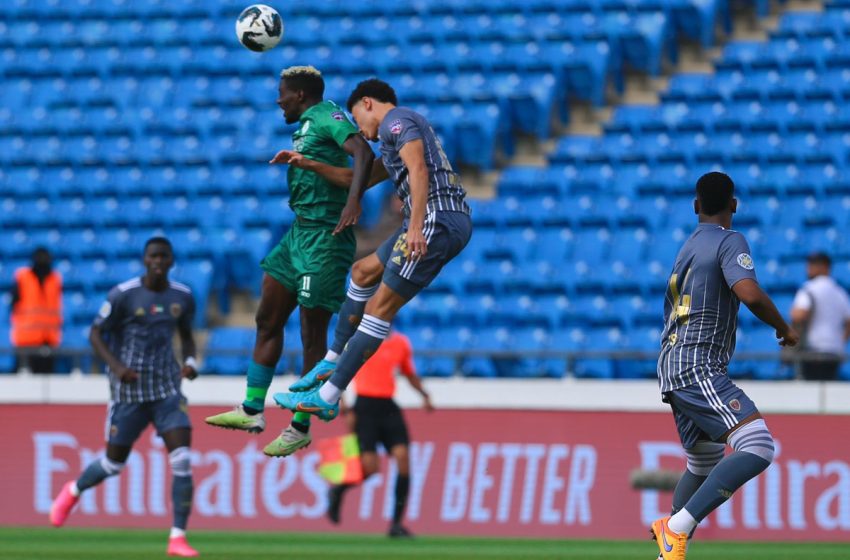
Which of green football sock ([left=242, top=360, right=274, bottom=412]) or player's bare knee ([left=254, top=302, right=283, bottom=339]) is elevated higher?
player's bare knee ([left=254, top=302, right=283, bottom=339])

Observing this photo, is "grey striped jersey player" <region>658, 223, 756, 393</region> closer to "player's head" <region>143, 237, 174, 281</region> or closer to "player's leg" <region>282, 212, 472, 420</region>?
"player's leg" <region>282, 212, 472, 420</region>

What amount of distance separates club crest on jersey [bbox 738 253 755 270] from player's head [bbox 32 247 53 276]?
9806 mm

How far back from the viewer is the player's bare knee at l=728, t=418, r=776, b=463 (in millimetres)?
8555

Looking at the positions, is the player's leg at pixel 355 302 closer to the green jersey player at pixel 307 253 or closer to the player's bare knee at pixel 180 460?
the green jersey player at pixel 307 253

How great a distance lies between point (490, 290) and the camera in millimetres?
17484

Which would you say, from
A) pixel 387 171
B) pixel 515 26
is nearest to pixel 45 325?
pixel 515 26

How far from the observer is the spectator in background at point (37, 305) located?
16.7 m

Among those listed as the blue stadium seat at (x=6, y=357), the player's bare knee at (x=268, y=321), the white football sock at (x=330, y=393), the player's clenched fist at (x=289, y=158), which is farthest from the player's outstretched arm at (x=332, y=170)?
the blue stadium seat at (x=6, y=357)

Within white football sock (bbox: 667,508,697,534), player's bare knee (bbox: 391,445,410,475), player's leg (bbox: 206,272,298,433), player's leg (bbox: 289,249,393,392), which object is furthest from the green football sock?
player's bare knee (bbox: 391,445,410,475)

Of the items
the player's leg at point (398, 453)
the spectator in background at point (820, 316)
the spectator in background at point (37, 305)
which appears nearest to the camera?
the spectator in background at point (820, 316)

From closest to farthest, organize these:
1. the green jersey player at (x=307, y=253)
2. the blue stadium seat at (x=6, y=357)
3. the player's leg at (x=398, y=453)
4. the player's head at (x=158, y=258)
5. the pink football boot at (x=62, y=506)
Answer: the green jersey player at (x=307, y=253), the player's head at (x=158, y=258), the pink football boot at (x=62, y=506), the player's leg at (x=398, y=453), the blue stadium seat at (x=6, y=357)

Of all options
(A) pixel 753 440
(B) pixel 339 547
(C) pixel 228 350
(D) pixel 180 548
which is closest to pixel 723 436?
(A) pixel 753 440

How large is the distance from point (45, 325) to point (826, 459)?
315 inches

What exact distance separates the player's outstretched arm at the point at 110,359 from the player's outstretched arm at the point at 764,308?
5.85 m
